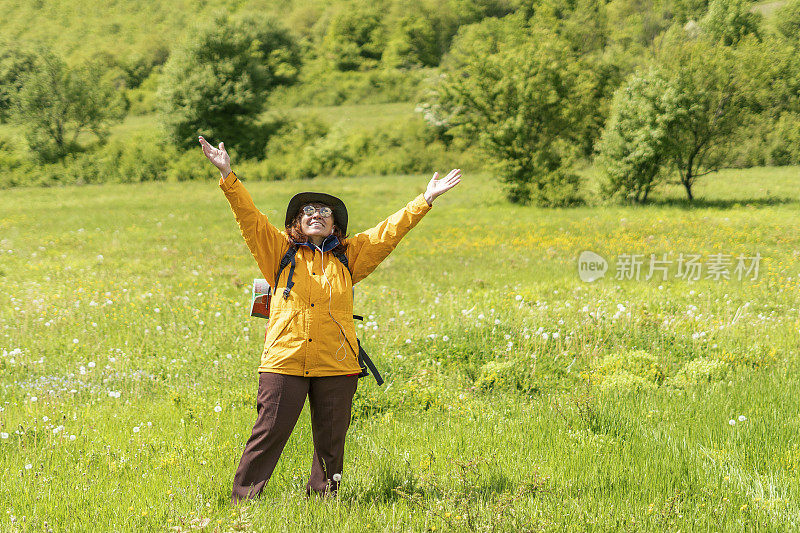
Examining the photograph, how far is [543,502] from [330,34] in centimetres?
10115

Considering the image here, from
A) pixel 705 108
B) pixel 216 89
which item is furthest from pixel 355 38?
pixel 705 108

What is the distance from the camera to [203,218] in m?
26.2

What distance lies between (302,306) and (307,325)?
0.44 feet

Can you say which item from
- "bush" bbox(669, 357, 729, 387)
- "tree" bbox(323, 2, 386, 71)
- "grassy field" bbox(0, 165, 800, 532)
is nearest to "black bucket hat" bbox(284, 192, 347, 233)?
"grassy field" bbox(0, 165, 800, 532)

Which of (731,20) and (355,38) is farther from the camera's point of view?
(355,38)

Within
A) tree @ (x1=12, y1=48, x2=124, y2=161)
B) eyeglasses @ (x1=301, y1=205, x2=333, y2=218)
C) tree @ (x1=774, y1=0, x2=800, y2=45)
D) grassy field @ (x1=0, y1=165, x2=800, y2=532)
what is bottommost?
grassy field @ (x1=0, y1=165, x2=800, y2=532)

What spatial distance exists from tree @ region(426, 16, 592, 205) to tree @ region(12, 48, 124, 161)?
3299cm

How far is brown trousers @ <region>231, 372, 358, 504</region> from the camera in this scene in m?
4.01

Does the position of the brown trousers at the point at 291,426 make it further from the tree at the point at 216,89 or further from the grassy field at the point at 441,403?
the tree at the point at 216,89

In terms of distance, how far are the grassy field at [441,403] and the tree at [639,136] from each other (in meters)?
13.9

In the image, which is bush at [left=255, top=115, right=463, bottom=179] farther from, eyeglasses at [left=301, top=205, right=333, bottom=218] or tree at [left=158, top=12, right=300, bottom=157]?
eyeglasses at [left=301, top=205, right=333, bottom=218]

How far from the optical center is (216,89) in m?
50.8

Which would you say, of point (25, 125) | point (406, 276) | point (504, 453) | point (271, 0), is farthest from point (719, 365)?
point (271, 0)

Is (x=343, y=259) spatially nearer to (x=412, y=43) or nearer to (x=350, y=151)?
(x=350, y=151)
